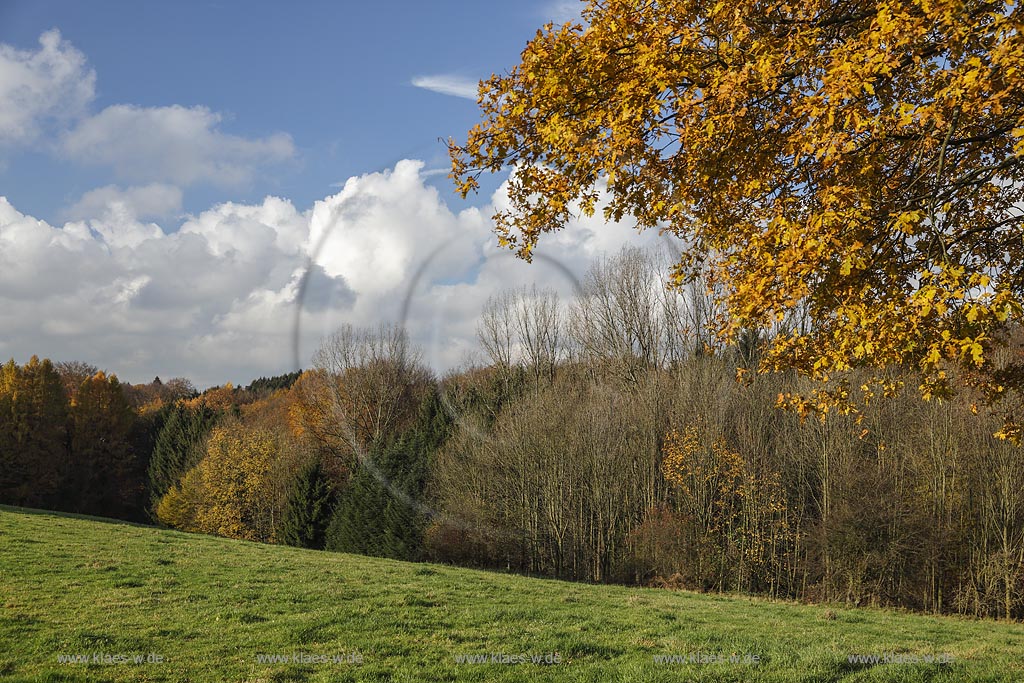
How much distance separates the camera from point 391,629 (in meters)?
9.28

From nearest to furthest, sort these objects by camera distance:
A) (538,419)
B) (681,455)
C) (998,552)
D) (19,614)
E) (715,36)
Answer: (715,36) → (19,614) → (998,552) → (681,455) → (538,419)

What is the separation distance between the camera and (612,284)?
38.4m

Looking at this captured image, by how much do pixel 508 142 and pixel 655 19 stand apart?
178 centimetres

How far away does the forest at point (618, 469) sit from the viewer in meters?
23.0

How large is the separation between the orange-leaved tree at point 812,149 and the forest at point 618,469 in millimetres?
1629

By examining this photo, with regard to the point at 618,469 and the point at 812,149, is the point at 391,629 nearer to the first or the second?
the point at 812,149

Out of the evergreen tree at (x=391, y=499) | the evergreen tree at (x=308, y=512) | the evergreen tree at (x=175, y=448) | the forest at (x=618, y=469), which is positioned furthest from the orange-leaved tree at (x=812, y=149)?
the evergreen tree at (x=175, y=448)

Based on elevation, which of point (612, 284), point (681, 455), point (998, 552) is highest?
point (612, 284)

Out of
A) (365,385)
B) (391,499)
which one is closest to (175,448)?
(365,385)

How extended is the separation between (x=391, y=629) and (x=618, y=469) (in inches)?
897

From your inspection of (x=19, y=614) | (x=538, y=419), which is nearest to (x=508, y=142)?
(x=19, y=614)

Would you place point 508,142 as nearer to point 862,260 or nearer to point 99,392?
point 862,260

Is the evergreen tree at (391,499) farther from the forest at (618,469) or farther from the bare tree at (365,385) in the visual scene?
the bare tree at (365,385)

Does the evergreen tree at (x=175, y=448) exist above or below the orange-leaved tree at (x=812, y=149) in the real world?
below
